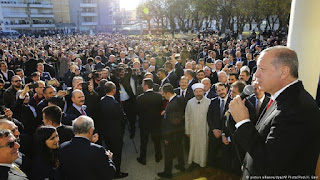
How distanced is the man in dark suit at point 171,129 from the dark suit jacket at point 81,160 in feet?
6.36

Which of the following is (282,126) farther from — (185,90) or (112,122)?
(185,90)

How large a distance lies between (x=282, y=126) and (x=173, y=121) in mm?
2952

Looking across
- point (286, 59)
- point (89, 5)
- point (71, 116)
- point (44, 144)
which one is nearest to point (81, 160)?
point (44, 144)

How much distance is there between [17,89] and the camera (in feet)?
18.1

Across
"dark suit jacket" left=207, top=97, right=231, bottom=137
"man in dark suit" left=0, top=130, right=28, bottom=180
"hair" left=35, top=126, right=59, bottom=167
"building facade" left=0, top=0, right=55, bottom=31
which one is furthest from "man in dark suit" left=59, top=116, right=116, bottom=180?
"building facade" left=0, top=0, right=55, bottom=31

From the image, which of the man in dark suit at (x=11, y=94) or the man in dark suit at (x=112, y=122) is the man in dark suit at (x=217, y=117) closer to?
the man in dark suit at (x=112, y=122)

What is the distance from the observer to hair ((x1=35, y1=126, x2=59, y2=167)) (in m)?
2.85

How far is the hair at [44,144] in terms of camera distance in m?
2.85

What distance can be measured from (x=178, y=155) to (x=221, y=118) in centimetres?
115

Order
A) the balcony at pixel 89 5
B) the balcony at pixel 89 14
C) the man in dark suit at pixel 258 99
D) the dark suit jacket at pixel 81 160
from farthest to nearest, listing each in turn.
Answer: the balcony at pixel 89 14
the balcony at pixel 89 5
the man in dark suit at pixel 258 99
the dark suit jacket at pixel 81 160

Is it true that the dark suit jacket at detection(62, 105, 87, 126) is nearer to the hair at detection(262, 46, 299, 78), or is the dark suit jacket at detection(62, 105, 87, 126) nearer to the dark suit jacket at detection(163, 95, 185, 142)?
the dark suit jacket at detection(163, 95, 185, 142)

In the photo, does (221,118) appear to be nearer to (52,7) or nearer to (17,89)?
(17,89)

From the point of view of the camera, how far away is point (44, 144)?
2867 mm

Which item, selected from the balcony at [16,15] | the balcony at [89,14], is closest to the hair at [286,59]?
the balcony at [16,15]
